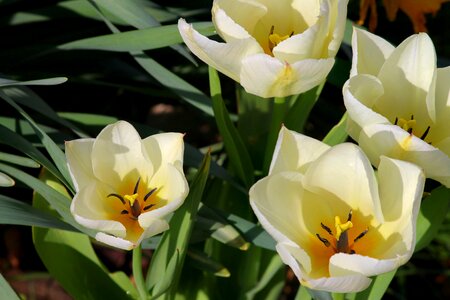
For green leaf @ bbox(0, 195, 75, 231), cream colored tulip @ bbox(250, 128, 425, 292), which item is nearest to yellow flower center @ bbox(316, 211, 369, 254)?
cream colored tulip @ bbox(250, 128, 425, 292)

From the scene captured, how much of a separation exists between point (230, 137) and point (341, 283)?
37 centimetres

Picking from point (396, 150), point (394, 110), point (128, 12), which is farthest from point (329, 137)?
point (128, 12)

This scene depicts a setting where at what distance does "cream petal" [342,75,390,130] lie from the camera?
0.85 m

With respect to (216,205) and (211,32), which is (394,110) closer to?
(211,32)

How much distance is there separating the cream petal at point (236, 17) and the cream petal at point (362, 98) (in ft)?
0.42

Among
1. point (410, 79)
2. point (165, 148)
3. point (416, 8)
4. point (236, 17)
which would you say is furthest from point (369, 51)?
point (416, 8)

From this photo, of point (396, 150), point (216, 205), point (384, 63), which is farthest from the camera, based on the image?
point (216, 205)

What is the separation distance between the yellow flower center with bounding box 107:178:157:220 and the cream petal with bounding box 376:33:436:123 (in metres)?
0.30

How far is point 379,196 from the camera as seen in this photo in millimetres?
879

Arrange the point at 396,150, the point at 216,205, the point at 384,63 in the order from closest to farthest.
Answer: the point at 396,150 < the point at 384,63 < the point at 216,205

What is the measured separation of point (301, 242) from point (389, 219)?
3.8 inches

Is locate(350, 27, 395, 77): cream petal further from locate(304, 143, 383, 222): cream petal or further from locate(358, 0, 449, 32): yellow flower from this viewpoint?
locate(358, 0, 449, 32): yellow flower

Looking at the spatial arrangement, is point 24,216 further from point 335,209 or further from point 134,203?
point 335,209

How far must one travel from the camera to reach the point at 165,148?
0.92 m
